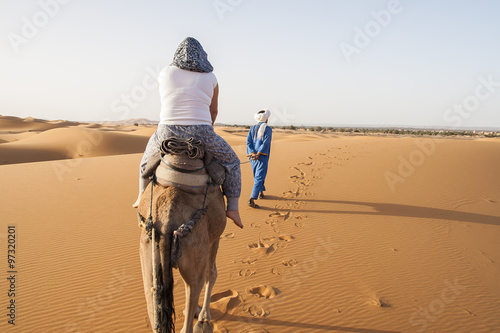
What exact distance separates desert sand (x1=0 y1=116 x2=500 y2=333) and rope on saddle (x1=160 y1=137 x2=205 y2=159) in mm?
2160

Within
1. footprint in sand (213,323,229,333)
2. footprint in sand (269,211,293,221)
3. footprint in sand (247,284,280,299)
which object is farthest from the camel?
footprint in sand (269,211,293,221)

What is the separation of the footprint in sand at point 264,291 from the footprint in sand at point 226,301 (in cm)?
22

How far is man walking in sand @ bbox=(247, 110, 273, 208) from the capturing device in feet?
24.0

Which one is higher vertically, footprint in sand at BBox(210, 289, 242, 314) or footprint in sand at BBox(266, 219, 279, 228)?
footprint in sand at BBox(266, 219, 279, 228)

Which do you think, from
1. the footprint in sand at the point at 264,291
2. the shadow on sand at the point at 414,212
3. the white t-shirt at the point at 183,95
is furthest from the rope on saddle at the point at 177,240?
the shadow on sand at the point at 414,212

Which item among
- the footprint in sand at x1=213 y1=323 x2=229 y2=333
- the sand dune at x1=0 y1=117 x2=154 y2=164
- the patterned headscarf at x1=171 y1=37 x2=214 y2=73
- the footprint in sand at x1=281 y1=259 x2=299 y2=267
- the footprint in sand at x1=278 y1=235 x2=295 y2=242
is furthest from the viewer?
the sand dune at x1=0 y1=117 x2=154 y2=164

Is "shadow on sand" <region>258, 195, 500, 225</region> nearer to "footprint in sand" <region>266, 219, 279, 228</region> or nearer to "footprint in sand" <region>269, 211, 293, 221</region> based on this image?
"footprint in sand" <region>269, 211, 293, 221</region>

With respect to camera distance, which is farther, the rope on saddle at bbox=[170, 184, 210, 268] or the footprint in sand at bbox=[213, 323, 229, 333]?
the footprint in sand at bbox=[213, 323, 229, 333]

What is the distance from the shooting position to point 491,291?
169 inches

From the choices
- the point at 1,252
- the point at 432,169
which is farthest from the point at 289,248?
the point at 432,169

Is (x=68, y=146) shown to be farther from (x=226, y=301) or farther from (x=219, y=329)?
(x=219, y=329)

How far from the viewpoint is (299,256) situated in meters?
5.13

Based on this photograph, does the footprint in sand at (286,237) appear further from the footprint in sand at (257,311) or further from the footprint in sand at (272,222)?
the footprint in sand at (257,311)

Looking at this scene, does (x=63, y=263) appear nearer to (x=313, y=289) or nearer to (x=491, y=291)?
(x=313, y=289)
